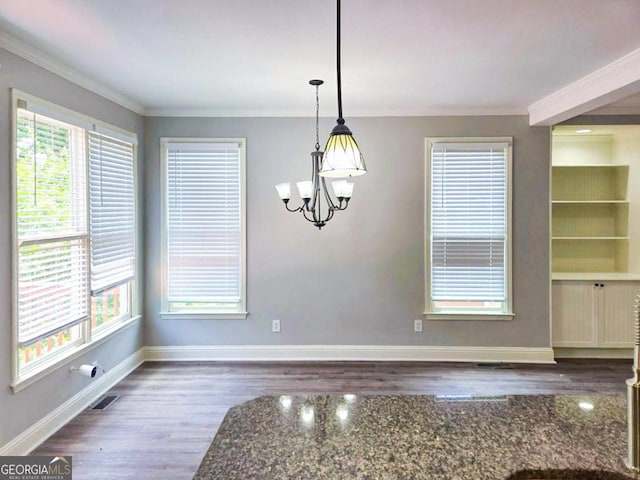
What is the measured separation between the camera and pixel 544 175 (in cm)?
434

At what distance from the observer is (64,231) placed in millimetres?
3117

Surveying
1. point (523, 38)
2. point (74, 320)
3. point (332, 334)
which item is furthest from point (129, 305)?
point (523, 38)

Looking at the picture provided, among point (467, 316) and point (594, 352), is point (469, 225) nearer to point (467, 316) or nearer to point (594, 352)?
point (467, 316)

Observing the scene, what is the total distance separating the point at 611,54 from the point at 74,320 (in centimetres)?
430

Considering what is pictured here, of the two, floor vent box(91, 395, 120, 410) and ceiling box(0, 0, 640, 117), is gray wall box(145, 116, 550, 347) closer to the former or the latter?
ceiling box(0, 0, 640, 117)

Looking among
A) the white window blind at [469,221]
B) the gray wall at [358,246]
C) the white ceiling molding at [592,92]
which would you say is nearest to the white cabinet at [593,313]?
the gray wall at [358,246]

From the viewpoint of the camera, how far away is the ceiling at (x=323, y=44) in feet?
7.24

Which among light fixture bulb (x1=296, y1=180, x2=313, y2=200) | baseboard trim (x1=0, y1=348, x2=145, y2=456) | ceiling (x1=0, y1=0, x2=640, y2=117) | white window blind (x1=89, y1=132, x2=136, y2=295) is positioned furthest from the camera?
white window blind (x1=89, y1=132, x2=136, y2=295)

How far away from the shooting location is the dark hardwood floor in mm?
2697

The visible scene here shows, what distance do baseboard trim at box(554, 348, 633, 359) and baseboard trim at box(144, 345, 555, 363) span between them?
1.02ft

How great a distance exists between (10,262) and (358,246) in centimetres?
297

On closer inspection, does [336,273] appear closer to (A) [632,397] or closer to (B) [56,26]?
(B) [56,26]

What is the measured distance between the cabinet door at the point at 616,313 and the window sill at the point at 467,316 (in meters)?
0.96

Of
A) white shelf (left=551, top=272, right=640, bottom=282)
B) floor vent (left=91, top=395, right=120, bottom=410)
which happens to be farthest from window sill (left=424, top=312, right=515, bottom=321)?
floor vent (left=91, top=395, right=120, bottom=410)
